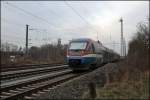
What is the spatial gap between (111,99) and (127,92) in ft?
3.35

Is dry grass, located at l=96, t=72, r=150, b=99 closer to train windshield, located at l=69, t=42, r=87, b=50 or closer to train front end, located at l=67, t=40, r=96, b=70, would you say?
train front end, located at l=67, t=40, r=96, b=70

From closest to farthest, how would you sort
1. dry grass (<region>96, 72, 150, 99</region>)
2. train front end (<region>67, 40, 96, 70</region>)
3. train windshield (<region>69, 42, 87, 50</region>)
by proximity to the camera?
1. dry grass (<region>96, 72, 150, 99</region>)
2. train front end (<region>67, 40, 96, 70</region>)
3. train windshield (<region>69, 42, 87, 50</region>)

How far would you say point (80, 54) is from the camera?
23.4m

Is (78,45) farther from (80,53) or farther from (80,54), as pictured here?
(80,54)

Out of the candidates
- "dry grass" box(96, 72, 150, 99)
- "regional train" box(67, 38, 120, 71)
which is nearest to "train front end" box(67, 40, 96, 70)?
"regional train" box(67, 38, 120, 71)

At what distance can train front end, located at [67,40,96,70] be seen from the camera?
23.3m

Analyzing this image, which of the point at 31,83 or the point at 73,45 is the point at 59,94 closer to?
the point at 31,83

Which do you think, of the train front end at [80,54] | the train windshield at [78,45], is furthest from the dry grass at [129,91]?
the train windshield at [78,45]

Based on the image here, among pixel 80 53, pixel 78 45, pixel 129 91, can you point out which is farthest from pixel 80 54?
pixel 129 91

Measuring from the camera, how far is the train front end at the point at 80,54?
23281mm

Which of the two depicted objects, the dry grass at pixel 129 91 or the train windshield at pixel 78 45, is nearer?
the dry grass at pixel 129 91

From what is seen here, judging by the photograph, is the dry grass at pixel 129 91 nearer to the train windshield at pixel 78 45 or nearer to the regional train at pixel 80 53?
the regional train at pixel 80 53

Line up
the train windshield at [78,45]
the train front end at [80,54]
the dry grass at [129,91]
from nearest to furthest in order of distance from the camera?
the dry grass at [129,91], the train front end at [80,54], the train windshield at [78,45]

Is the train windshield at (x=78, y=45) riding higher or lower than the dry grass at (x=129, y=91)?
higher
